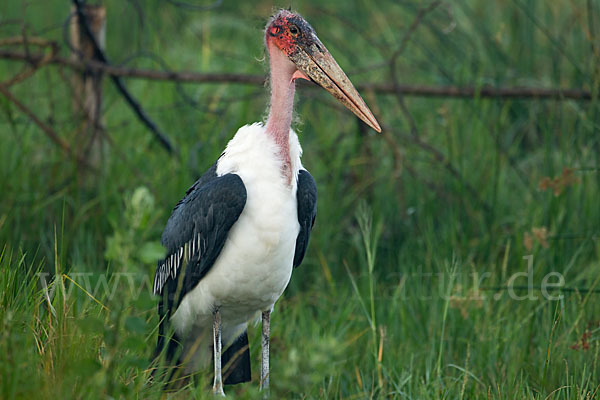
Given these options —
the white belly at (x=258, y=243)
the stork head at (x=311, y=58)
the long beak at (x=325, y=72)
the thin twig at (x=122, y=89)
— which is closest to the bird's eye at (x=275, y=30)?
the stork head at (x=311, y=58)

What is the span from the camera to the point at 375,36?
822 cm

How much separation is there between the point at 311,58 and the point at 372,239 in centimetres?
193

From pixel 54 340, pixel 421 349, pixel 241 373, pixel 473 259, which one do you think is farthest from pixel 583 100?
pixel 54 340

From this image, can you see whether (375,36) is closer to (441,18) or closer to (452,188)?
(441,18)

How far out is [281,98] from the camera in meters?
3.34

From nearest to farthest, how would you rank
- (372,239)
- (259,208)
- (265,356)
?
1. (259,208)
2. (265,356)
3. (372,239)

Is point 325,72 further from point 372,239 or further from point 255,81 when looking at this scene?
point 372,239

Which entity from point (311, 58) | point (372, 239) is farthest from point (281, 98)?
point (372, 239)

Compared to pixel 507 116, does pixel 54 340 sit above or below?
below

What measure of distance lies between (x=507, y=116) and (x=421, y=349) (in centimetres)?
275

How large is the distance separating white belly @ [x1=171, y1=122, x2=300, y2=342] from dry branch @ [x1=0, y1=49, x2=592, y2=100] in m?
1.65

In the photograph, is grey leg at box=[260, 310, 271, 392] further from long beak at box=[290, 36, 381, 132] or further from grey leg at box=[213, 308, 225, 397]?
long beak at box=[290, 36, 381, 132]

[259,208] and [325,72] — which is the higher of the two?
[325,72]

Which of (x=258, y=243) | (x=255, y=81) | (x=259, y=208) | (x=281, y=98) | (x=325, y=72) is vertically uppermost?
(x=255, y=81)
